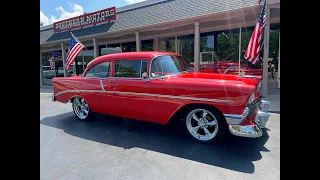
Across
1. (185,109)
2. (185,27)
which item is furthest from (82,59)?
(185,109)

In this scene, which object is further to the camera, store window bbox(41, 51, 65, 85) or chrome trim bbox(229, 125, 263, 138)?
store window bbox(41, 51, 65, 85)

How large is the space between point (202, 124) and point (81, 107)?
312cm

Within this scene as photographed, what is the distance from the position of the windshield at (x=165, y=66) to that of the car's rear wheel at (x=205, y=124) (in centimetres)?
92

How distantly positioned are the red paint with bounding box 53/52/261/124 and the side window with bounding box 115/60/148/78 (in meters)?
0.09

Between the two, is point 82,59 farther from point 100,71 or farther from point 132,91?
point 132,91

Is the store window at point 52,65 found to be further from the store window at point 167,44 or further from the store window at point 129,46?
the store window at point 167,44

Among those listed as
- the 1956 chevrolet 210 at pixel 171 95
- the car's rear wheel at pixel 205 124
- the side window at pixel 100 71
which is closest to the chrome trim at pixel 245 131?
the 1956 chevrolet 210 at pixel 171 95

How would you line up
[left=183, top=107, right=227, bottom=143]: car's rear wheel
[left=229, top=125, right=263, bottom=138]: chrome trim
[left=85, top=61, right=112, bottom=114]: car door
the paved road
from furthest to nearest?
1. [left=85, top=61, right=112, bottom=114]: car door
2. [left=183, top=107, right=227, bottom=143]: car's rear wheel
3. [left=229, top=125, right=263, bottom=138]: chrome trim
4. the paved road

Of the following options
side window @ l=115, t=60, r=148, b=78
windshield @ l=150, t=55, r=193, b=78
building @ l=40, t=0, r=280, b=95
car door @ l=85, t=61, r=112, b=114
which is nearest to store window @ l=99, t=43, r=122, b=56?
building @ l=40, t=0, r=280, b=95

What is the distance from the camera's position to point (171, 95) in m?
3.50

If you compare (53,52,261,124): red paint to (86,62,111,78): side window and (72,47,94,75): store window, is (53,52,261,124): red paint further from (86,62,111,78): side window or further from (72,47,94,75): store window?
(72,47,94,75): store window

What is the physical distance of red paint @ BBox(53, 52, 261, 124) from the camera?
3.09 meters
